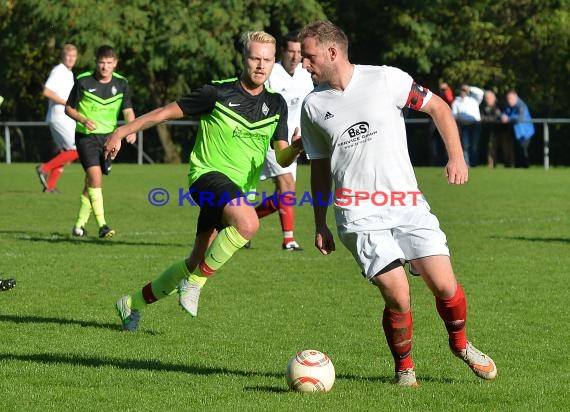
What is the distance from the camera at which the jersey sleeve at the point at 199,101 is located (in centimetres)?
809

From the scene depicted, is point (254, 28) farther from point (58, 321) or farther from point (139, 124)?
point (139, 124)

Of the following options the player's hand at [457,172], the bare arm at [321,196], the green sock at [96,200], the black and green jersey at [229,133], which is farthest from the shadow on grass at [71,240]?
the player's hand at [457,172]

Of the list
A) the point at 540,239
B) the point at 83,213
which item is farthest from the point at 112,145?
the point at 540,239

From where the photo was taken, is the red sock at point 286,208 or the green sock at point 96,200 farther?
the green sock at point 96,200

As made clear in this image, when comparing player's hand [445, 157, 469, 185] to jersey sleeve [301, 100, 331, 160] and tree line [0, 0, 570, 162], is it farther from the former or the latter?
tree line [0, 0, 570, 162]

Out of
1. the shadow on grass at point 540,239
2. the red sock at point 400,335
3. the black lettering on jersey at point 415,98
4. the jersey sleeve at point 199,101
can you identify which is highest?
the black lettering on jersey at point 415,98

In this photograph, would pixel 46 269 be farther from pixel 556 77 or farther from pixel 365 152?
pixel 556 77

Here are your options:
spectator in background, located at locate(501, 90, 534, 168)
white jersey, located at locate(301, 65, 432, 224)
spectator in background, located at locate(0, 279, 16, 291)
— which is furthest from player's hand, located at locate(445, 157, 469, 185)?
spectator in background, located at locate(501, 90, 534, 168)

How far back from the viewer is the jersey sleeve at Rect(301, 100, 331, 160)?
631 cm

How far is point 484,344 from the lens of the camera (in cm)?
767

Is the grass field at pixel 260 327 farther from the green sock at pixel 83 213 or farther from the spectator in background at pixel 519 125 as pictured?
the spectator in background at pixel 519 125

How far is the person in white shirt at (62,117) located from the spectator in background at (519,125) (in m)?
13.5

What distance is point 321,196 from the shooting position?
650 cm

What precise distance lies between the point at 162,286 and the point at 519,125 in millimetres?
22843
